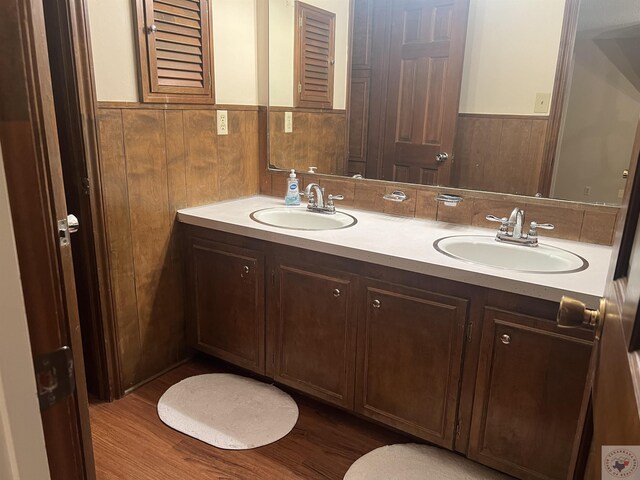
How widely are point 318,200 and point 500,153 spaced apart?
0.85 meters

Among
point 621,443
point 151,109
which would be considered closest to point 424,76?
→ point 151,109

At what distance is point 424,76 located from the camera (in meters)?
2.11

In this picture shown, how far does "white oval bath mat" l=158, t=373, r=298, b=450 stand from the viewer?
6.38 feet

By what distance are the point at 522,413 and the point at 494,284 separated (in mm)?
452

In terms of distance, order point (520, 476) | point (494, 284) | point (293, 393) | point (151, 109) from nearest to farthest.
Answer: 1. point (494, 284)
2. point (520, 476)
3. point (151, 109)
4. point (293, 393)

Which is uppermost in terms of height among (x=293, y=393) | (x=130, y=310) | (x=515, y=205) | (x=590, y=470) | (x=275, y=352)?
(x=515, y=205)

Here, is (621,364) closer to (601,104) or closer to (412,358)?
(412,358)

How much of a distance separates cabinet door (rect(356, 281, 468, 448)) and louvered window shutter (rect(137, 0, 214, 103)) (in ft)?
3.99

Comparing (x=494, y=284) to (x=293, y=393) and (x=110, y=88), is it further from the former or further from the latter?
(x=110, y=88)

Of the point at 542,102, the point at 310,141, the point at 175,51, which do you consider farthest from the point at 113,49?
the point at 542,102

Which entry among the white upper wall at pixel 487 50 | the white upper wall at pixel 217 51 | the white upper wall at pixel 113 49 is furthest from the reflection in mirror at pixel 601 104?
the white upper wall at pixel 113 49

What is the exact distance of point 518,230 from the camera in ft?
6.03

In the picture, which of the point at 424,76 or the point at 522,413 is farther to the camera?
the point at 424,76

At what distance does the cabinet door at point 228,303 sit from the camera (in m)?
2.14
